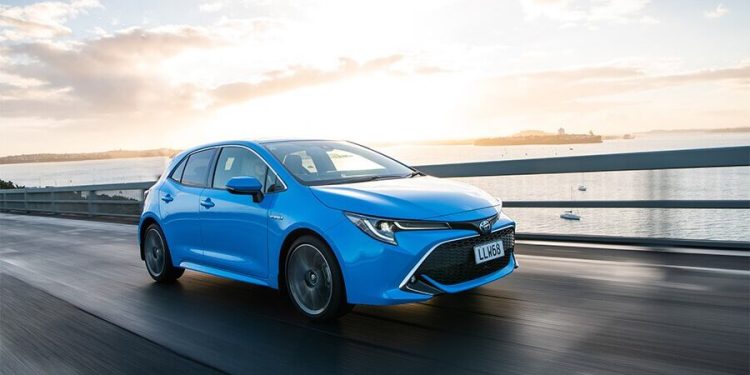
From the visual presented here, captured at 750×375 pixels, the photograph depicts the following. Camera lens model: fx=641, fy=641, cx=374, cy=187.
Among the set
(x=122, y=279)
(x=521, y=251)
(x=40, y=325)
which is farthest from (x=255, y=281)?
(x=521, y=251)

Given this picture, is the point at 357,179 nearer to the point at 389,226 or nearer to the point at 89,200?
the point at 389,226

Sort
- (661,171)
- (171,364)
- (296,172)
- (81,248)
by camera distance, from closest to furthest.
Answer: (171,364), (296,172), (661,171), (81,248)

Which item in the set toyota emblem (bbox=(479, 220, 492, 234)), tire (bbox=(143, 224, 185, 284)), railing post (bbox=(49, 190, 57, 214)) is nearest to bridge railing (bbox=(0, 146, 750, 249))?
toyota emblem (bbox=(479, 220, 492, 234))

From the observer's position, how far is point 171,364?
13.7ft

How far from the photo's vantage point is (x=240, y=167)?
19.6 ft

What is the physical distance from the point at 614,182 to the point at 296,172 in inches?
173

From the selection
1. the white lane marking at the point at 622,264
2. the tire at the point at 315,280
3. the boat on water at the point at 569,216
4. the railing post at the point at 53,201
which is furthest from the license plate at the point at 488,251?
the railing post at the point at 53,201

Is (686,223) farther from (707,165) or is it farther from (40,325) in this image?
(40,325)

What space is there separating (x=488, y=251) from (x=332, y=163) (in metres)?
1.76

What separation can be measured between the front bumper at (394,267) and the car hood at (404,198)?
163mm

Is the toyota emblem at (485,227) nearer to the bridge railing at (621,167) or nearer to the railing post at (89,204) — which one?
the bridge railing at (621,167)

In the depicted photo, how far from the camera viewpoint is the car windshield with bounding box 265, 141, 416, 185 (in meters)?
5.42

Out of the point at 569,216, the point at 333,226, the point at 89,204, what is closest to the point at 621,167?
the point at 569,216

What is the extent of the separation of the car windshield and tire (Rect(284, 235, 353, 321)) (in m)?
0.59
